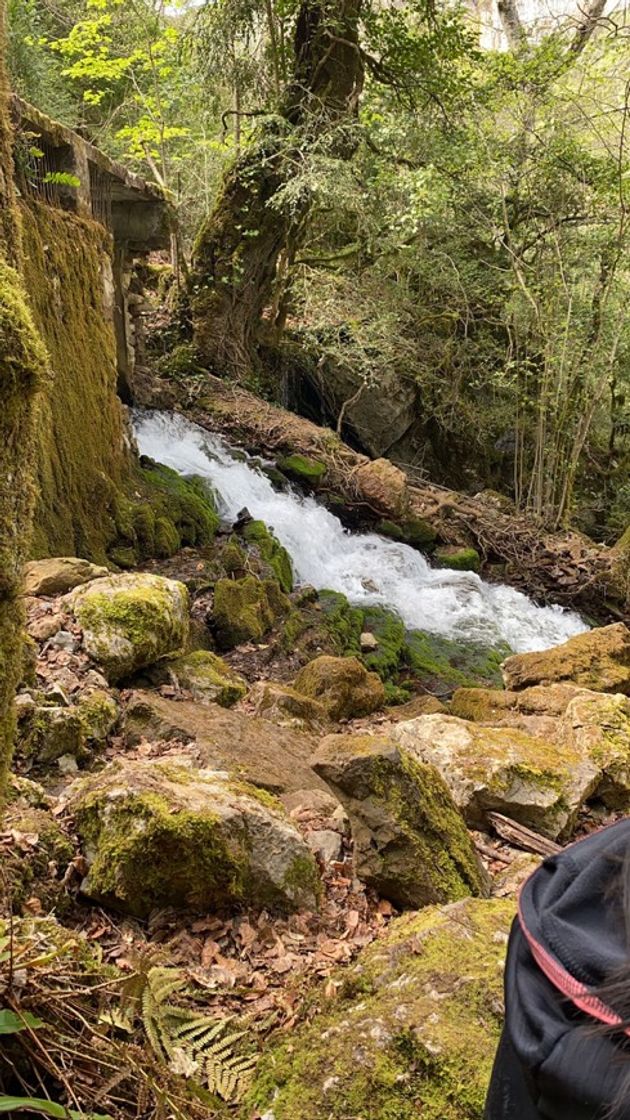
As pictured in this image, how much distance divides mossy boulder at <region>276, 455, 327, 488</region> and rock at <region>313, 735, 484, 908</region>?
9.40 metres

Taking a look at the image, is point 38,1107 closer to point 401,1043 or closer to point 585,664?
point 401,1043

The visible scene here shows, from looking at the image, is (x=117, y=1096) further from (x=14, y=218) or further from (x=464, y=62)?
(x=464, y=62)

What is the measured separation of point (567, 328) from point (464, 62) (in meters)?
4.65

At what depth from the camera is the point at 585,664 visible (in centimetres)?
719

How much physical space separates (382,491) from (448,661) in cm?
368

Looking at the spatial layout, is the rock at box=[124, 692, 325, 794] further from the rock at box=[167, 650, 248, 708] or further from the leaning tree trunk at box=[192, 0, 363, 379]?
the leaning tree trunk at box=[192, 0, 363, 379]

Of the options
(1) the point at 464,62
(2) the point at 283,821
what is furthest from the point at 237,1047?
(1) the point at 464,62

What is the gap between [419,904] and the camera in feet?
9.34

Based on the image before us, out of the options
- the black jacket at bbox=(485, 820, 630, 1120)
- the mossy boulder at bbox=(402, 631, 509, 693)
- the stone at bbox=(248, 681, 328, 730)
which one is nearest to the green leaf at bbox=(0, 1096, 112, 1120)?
the black jacket at bbox=(485, 820, 630, 1120)

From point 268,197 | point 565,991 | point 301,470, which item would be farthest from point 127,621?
point 268,197

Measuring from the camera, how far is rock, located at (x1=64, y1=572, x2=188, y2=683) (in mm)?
4555

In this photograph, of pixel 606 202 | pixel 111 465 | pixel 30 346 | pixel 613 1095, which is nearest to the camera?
pixel 613 1095

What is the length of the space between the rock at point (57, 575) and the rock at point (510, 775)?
8.46ft

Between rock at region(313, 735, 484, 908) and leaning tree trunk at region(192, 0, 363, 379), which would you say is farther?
leaning tree trunk at region(192, 0, 363, 379)
